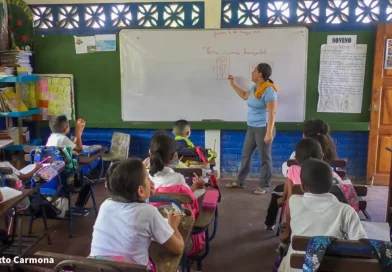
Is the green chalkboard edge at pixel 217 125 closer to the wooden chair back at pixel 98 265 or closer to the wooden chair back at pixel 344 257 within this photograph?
the wooden chair back at pixel 344 257

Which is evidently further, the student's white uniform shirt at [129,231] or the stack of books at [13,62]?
the stack of books at [13,62]

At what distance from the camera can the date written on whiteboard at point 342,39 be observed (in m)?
4.74

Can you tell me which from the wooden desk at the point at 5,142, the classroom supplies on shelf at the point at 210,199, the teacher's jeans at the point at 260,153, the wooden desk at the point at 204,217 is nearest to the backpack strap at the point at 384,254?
the wooden desk at the point at 204,217

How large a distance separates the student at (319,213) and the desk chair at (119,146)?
10.9 ft

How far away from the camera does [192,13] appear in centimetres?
493

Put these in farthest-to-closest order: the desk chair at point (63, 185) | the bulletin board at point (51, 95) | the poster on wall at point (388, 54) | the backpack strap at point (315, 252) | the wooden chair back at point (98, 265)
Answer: the bulletin board at point (51, 95), the poster on wall at point (388, 54), the desk chair at point (63, 185), the backpack strap at point (315, 252), the wooden chair back at point (98, 265)

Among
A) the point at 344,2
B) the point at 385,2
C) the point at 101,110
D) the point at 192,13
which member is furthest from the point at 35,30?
the point at 385,2

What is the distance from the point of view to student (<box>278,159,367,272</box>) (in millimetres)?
1892

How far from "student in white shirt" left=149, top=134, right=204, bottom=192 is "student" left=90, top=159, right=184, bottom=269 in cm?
59

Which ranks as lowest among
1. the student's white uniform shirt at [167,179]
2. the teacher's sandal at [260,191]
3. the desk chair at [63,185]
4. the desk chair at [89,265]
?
the teacher's sandal at [260,191]

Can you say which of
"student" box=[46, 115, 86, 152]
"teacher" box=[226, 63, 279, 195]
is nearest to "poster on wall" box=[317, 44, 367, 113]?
"teacher" box=[226, 63, 279, 195]

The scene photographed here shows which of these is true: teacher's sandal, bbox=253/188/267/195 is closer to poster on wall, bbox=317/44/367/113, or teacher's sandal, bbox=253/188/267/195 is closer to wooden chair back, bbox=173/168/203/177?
poster on wall, bbox=317/44/367/113

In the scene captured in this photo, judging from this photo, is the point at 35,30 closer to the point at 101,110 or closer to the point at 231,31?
the point at 101,110

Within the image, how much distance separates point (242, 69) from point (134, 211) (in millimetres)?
3568
